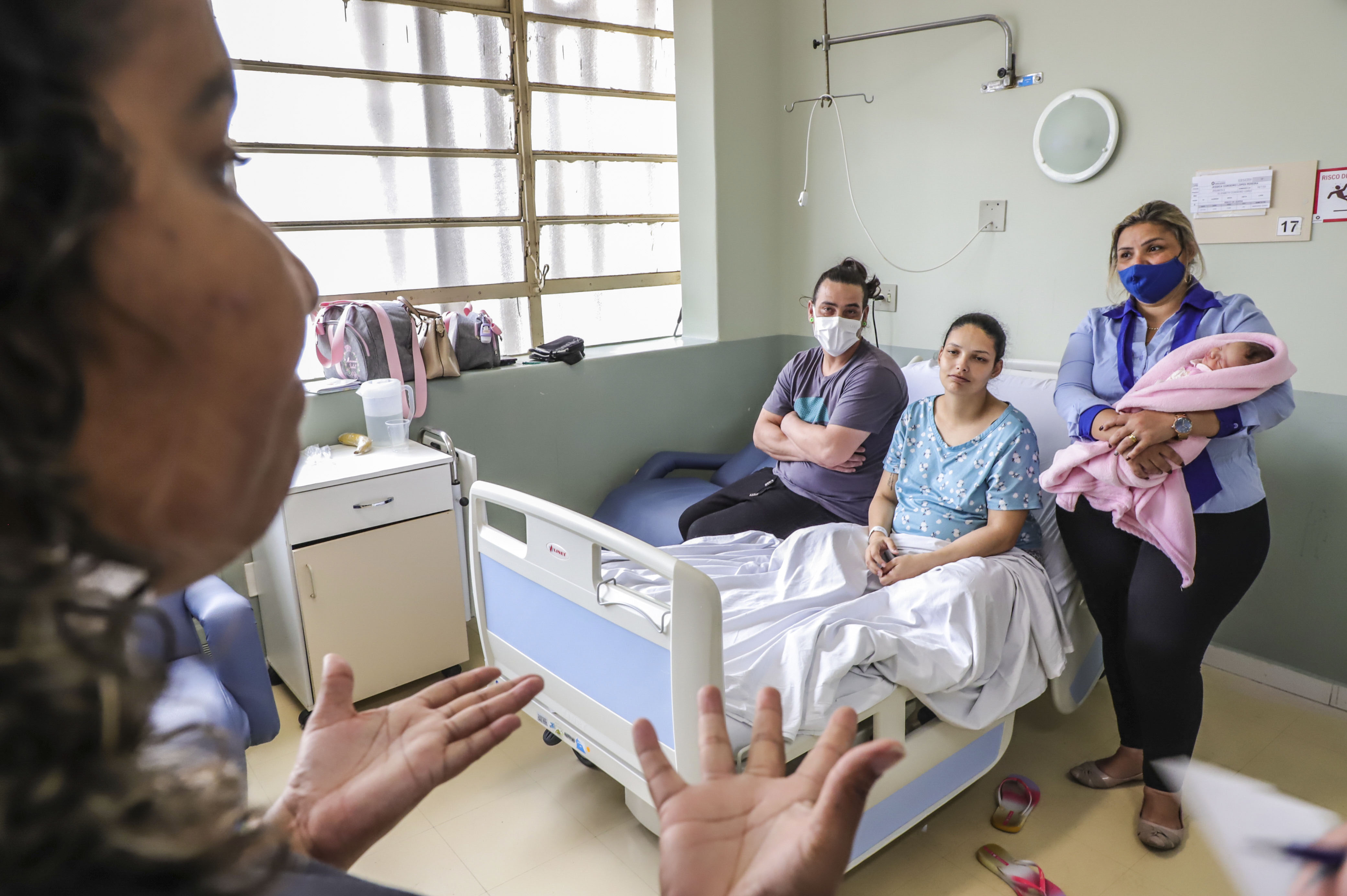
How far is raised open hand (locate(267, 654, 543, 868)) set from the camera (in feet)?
2.79

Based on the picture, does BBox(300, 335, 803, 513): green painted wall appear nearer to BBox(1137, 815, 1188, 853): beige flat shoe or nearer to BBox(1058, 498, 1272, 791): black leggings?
BBox(1058, 498, 1272, 791): black leggings

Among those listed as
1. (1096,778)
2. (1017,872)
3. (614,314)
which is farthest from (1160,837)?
(614,314)

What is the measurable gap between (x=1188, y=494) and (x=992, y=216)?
5.03 ft

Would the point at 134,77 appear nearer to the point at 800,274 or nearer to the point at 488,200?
the point at 488,200

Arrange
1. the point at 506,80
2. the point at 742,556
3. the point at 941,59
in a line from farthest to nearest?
the point at 506,80 < the point at 941,59 < the point at 742,556

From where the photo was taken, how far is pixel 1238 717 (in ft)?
8.82

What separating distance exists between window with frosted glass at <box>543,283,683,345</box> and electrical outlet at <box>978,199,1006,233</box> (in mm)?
1390

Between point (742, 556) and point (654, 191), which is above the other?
point (654, 191)

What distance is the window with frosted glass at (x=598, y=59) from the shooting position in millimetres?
3631

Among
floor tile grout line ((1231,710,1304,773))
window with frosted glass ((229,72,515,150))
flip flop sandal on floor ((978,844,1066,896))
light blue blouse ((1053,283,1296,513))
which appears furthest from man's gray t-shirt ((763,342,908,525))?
window with frosted glass ((229,72,515,150))

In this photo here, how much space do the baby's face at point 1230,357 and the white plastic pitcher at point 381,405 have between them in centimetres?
239

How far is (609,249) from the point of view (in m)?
4.01

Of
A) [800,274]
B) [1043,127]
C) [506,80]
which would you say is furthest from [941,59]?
[506,80]

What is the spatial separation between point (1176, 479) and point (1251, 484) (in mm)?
212
